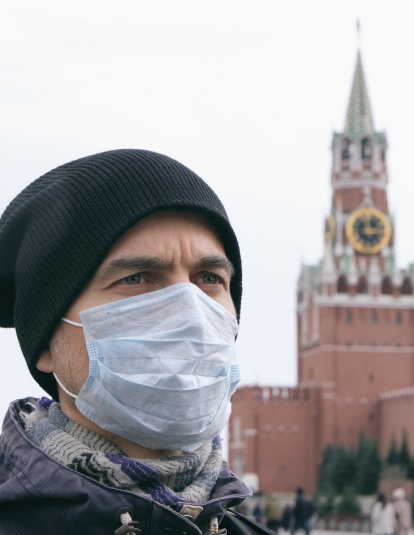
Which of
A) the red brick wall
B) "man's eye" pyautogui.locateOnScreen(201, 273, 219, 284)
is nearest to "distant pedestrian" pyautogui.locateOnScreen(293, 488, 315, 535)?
"man's eye" pyautogui.locateOnScreen(201, 273, 219, 284)

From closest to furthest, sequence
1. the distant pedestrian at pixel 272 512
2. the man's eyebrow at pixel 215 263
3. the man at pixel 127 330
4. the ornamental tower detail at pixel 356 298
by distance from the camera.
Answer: the man at pixel 127 330 < the man's eyebrow at pixel 215 263 < the distant pedestrian at pixel 272 512 < the ornamental tower detail at pixel 356 298

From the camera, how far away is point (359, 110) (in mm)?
54094

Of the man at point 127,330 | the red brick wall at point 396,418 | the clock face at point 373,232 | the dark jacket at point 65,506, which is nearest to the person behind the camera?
the dark jacket at point 65,506

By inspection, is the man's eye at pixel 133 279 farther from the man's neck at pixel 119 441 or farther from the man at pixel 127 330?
the man's neck at pixel 119 441

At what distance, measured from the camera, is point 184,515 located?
164cm

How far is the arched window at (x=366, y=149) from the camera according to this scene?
173ft

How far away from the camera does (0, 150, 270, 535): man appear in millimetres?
1713

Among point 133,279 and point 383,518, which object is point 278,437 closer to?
point 383,518

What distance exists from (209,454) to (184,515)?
0.67 feet

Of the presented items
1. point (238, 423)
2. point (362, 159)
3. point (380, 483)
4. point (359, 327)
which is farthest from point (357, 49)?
point (380, 483)

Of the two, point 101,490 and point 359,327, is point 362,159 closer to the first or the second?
point 359,327

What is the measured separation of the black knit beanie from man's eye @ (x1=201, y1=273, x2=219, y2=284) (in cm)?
8

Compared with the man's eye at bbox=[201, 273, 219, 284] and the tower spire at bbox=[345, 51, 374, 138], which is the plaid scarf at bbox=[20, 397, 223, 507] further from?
the tower spire at bbox=[345, 51, 374, 138]

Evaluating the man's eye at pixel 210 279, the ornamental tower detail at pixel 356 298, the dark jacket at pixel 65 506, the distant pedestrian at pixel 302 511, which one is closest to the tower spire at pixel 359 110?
the ornamental tower detail at pixel 356 298
